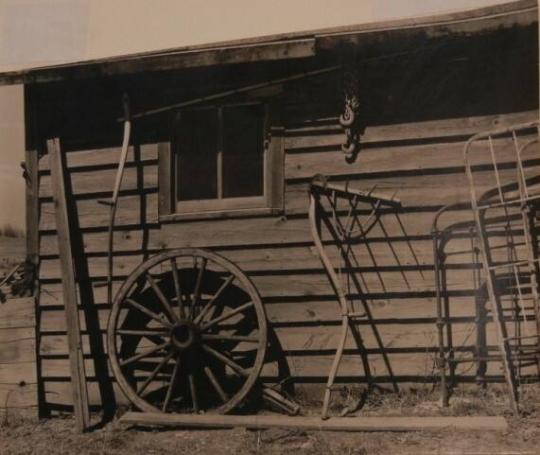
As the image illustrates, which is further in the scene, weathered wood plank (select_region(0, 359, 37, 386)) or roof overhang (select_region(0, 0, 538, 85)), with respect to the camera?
weathered wood plank (select_region(0, 359, 37, 386))

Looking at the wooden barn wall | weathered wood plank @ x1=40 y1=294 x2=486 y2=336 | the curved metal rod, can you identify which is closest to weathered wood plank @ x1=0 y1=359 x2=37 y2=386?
the wooden barn wall

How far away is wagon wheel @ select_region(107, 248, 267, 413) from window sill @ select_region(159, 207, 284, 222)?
1.25 feet

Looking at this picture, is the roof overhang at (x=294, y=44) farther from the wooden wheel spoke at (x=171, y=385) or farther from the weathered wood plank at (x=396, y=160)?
the wooden wheel spoke at (x=171, y=385)

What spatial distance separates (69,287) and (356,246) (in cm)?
259

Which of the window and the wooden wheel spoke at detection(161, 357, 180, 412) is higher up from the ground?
the window

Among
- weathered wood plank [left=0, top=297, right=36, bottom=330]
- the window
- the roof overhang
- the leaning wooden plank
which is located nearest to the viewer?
the leaning wooden plank

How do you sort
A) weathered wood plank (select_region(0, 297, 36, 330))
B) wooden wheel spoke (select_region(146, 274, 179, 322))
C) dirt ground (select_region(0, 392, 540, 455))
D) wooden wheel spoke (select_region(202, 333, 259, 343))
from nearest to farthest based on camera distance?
dirt ground (select_region(0, 392, 540, 455))
wooden wheel spoke (select_region(202, 333, 259, 343))
wooden wheel spoke (select_region(146, 274, 179, 322))
weathered wood plank (select_region(0, 297, 36, 330))

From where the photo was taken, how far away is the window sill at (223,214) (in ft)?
17.9

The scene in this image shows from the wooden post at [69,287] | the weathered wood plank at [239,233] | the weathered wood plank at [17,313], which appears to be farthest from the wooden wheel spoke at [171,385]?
the weathered wood plank at [17,313]

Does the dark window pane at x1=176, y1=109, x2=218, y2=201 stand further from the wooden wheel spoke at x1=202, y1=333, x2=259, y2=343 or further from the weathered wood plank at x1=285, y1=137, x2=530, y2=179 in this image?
the wooden wheel spoke at x1=202, y1=333, x2=259, y2=343

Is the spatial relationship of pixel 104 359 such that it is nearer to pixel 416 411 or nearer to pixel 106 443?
pixel 106 443

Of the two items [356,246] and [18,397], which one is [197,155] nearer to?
[356,246]

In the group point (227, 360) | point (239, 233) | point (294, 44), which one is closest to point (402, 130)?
point (294, 44)

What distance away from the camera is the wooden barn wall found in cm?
502
